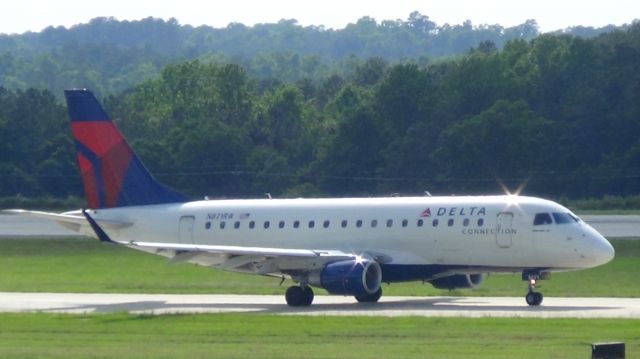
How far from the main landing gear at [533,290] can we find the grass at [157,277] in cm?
375

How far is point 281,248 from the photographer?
48188 mm

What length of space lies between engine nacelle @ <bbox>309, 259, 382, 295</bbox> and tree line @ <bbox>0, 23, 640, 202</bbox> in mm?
54931

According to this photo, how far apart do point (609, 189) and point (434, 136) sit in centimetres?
1460

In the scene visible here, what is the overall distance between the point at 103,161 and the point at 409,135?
2444 inches

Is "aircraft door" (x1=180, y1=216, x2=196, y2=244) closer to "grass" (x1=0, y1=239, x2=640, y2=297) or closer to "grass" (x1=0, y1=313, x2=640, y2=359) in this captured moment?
"grass" (x1=0, y1=239, x2=640, y2=297)

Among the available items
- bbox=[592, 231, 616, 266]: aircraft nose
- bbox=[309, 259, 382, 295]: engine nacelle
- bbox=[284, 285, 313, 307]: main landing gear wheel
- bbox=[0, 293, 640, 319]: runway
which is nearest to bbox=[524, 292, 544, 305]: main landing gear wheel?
bbox=[0, 293, 640, 319]: runway

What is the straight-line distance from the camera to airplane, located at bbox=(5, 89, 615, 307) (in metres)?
43.6

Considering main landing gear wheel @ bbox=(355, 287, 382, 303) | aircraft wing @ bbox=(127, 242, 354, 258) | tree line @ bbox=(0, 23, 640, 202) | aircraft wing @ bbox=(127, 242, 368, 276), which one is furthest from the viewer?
tree line @ bbox=(0, 23, 640, 202)

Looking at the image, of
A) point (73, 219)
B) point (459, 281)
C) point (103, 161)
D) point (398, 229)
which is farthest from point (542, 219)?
point (103, 161)

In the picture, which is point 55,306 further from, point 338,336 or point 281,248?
point 338,336

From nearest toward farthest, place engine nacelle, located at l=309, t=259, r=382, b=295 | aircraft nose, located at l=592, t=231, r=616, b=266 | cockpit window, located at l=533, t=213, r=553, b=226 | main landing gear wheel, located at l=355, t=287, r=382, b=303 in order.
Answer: aircraft nose, located at l=592, t=231, r=616, b=266, cockpit window, located at l=533, t=213, r=553, b=226, engine nacelle, located at l=309, t=259, r=382, b=295, main landing gear wheel, located at l=355, t=287, r=382, b=303

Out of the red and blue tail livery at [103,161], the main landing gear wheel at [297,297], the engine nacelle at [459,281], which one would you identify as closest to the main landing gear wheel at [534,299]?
the engine nacelle at [459,281]

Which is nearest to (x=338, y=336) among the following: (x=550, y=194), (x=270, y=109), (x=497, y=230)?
(x=497, y=230)

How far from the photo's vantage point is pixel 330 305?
149 feet
